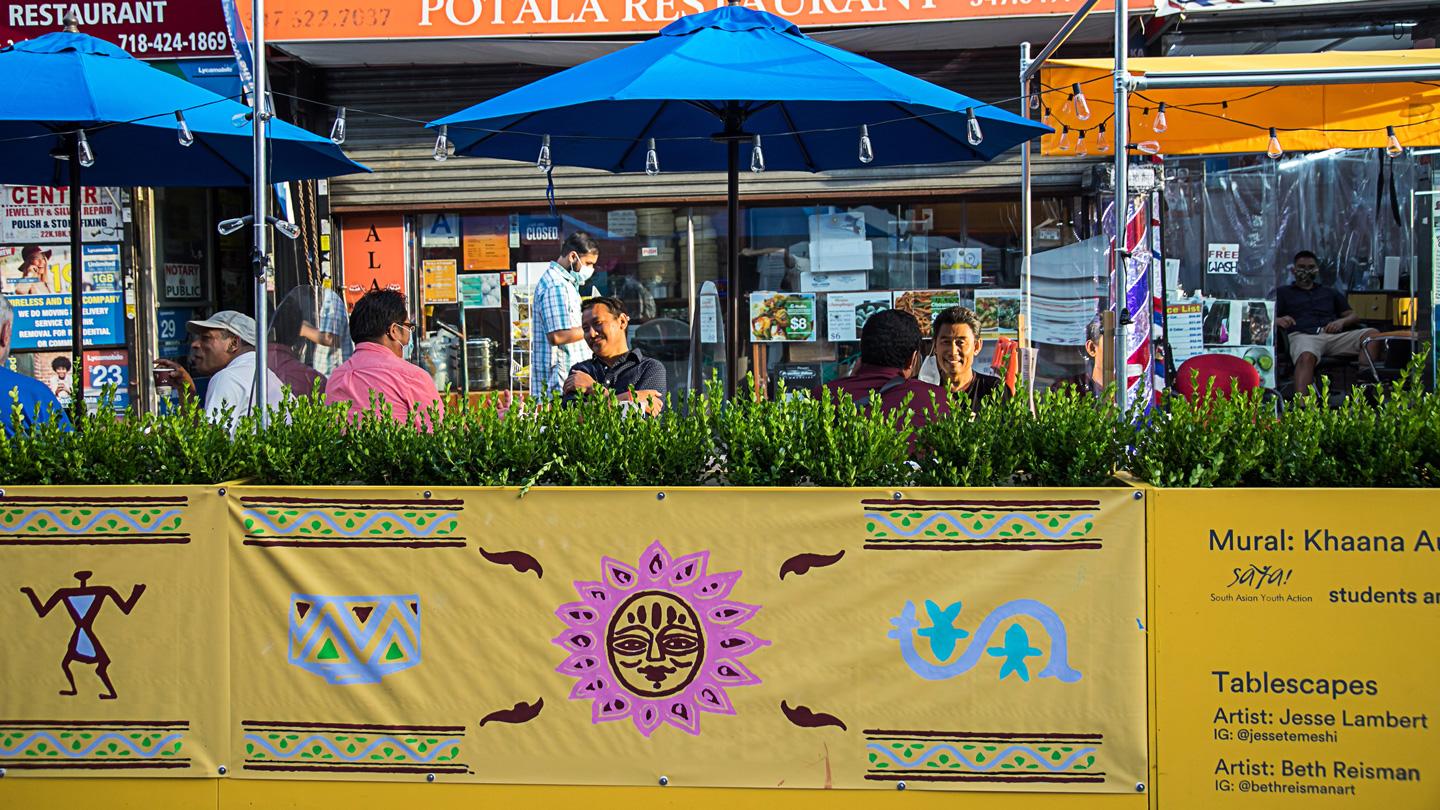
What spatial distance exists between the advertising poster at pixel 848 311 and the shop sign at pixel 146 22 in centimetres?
495

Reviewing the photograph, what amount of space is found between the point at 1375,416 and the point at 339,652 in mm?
3144

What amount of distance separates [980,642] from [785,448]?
2.59ft

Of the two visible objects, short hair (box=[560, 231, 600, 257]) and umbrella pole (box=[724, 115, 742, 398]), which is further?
short hair (box=[560, 231, 600, 257])

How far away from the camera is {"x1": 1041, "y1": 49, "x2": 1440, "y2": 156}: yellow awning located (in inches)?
298

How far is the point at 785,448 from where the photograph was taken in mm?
3670

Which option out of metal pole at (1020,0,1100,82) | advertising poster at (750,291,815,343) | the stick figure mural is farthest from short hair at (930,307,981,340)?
the stick figure mural

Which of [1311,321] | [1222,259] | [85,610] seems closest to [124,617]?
[85,610]

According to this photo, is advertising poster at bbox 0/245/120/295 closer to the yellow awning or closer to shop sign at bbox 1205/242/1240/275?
the yellow awning

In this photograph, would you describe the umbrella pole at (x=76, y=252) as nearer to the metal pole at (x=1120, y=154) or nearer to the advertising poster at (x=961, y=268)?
the metal pole at (x=1120, y=154)

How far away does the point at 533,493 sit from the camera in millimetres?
3619

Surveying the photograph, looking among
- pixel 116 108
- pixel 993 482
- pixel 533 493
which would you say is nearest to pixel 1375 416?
pixel 993 482

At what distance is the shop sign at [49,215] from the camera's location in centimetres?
956

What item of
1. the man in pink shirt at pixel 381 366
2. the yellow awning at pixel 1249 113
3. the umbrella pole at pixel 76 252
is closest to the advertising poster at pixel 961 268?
the yellow awning at pixel 1249 113

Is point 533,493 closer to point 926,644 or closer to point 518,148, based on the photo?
→ point 926,644
